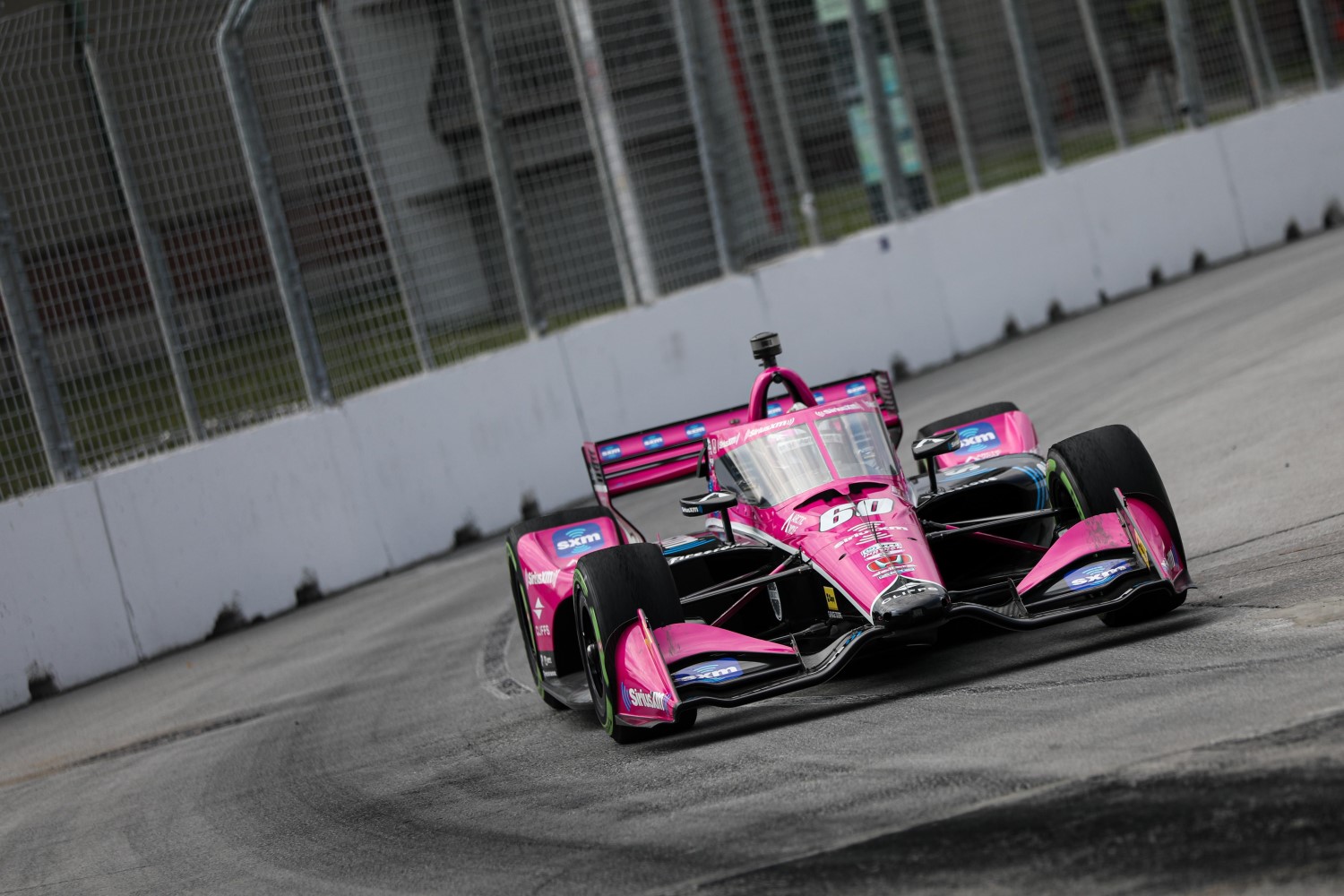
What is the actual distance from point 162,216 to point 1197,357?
740cm

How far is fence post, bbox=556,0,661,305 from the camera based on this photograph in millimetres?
13180

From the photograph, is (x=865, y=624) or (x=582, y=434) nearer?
(x=865, y=624)

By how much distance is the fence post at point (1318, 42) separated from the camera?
59.4 ft

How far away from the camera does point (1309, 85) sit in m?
18.2

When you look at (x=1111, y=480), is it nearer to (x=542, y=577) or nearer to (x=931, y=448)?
(x=931, y=448)

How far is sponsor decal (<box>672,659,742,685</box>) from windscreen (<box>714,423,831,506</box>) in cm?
102

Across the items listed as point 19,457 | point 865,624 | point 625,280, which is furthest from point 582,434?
point 865,624

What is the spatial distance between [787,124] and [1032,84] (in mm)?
2877

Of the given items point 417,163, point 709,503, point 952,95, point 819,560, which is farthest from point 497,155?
point 819,560

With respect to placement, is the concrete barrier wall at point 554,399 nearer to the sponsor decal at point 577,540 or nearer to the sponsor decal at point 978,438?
the sponsor decal at point 577,540

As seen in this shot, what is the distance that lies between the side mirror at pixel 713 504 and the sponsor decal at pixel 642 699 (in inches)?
34.6

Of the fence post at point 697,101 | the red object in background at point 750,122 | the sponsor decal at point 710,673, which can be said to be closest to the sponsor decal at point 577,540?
the sponsor decal at point 710,673

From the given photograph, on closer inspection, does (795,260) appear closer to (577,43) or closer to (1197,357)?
(577,43)

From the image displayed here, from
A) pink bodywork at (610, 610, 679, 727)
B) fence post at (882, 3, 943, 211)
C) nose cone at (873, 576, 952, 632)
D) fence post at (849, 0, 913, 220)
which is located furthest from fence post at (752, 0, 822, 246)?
nose cone at (873, 576, 952, 632)
